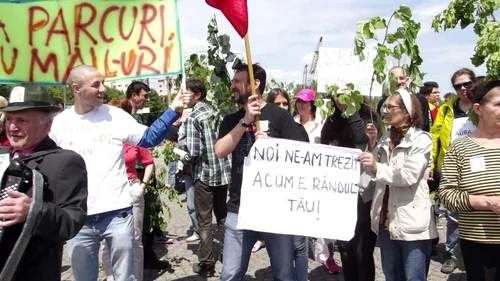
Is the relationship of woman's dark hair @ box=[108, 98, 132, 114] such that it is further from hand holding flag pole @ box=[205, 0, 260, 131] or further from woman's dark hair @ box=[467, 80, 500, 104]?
woman's dark hair @ box=[467, 80, 500, 104]

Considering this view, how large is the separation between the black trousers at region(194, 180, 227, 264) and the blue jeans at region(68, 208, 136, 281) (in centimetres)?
185

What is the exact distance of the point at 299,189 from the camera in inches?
133

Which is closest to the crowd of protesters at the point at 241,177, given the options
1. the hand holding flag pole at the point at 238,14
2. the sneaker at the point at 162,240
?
the hand holding flag pole at the point at 238,14

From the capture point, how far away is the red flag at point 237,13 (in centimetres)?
333

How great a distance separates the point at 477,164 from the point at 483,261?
0.62 metres

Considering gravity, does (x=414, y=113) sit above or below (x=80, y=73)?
below

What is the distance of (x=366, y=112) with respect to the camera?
15.1 feet

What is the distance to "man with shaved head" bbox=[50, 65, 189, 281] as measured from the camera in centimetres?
345

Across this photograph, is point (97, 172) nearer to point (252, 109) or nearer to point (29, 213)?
point (252, 109)

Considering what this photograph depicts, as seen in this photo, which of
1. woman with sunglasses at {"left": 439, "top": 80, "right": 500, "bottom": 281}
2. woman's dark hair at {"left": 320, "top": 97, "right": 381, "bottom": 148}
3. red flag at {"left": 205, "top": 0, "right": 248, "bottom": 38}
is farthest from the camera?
woman's dark hair at {"left": 320, "top": 97, "right": 381, "bottom": 148}

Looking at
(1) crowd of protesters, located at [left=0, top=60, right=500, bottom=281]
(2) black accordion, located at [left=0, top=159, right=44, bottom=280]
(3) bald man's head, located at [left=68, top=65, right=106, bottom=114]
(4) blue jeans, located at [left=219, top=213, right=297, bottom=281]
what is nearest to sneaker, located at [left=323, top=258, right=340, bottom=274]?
(1) crowd of protesters, located at [left=0, top=60, right=500, bottom=281]

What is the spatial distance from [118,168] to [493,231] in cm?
260

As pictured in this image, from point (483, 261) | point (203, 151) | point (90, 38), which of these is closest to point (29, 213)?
point (90, 38)

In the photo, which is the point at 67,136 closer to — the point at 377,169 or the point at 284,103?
the point at 377,169
